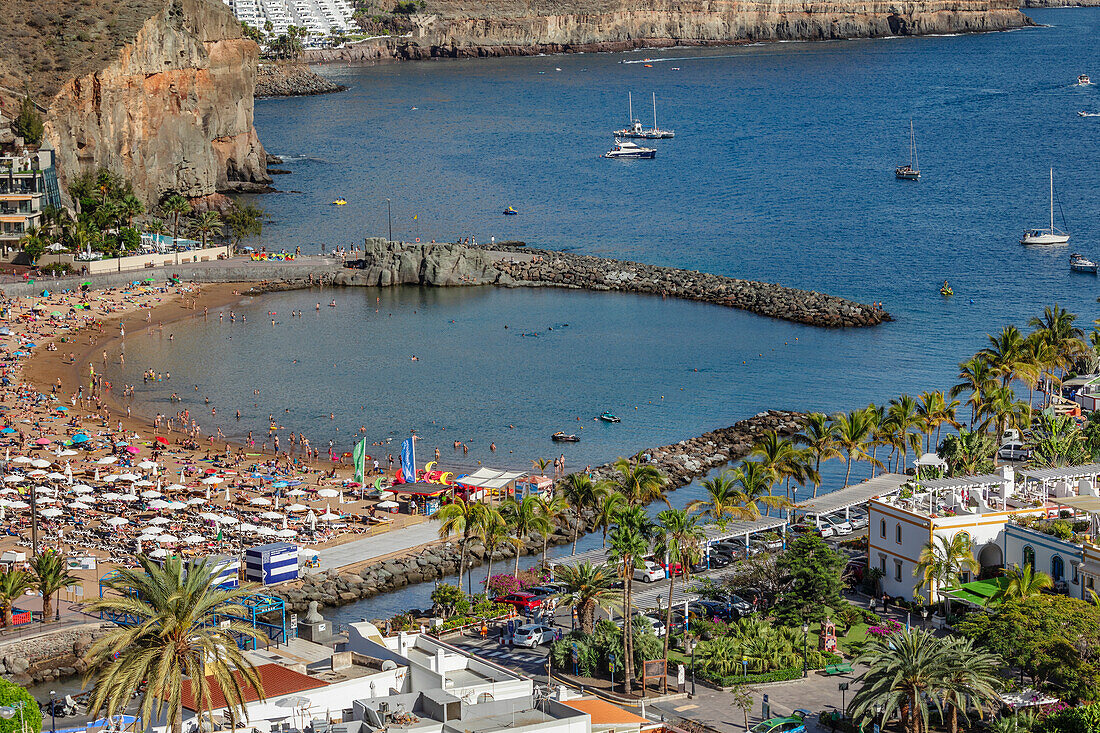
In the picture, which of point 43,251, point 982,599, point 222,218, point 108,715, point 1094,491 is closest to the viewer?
point 108,715

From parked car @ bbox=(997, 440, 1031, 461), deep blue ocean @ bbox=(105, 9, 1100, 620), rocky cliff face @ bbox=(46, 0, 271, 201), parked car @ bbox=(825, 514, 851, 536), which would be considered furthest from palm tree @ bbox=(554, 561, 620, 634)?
rocky cliff face @ bbox=(46, 0, 271, 201)

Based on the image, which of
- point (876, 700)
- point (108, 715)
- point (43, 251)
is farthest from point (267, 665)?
point (43, 251)

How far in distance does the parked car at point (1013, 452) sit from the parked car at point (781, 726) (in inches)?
1164

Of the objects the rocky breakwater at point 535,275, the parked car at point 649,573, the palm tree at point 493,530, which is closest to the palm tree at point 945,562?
the parked car at point 649,573

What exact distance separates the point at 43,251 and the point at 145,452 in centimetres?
4528

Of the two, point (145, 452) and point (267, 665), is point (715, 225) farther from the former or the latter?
point (267, 665)

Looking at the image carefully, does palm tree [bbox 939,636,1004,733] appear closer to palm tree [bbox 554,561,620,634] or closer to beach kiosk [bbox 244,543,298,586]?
palm tree [bbox 554,561,620,634]

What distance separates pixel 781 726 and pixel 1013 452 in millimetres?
30812

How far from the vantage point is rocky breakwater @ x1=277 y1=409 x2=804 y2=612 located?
205 feet

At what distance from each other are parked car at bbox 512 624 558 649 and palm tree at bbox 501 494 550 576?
739 centimetres

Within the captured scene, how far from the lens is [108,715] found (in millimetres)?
35125

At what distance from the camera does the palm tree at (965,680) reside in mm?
44062

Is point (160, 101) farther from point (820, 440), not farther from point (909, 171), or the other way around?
point (820, 440)

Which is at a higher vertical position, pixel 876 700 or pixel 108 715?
pixel 108 715
